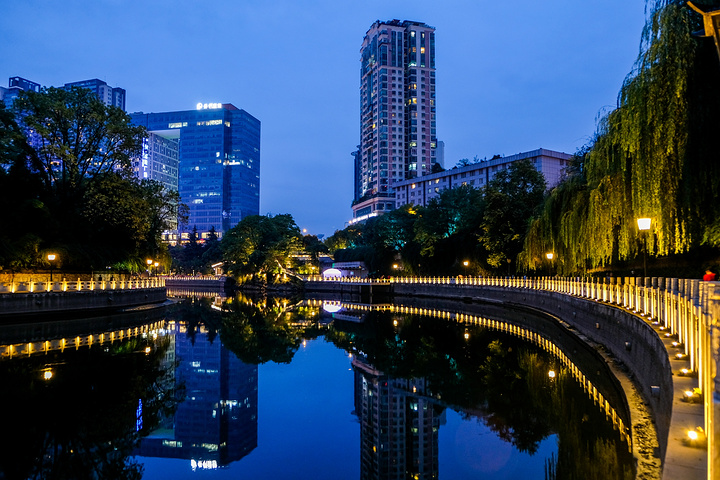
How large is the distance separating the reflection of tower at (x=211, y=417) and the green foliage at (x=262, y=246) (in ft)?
168

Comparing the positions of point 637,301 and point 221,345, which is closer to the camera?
point 637,301

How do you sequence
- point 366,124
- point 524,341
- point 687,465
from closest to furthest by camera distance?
point 687,465 → point 524,341 → point 366,124

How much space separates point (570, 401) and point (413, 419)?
11.5ft

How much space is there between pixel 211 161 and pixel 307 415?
164168 mm

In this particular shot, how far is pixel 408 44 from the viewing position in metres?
138

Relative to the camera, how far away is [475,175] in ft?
317

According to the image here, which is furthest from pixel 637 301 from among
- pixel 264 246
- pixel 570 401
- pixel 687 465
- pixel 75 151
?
pixel 264 246

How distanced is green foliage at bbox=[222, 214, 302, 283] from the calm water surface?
4912cm

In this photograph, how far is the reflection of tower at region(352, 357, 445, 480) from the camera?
29.5 feet

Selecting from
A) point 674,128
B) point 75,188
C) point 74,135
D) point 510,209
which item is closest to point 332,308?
point 510,209

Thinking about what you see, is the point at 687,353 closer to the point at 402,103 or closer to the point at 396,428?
the point at 396,428

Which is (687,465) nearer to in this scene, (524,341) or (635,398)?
(635,398)

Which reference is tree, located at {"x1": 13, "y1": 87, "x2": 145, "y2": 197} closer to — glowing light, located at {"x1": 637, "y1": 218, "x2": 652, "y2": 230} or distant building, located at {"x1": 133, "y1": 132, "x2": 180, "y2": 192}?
glowing light, located at {"x1": 637, "y1": 218, "x2": 652, "y2": 230}

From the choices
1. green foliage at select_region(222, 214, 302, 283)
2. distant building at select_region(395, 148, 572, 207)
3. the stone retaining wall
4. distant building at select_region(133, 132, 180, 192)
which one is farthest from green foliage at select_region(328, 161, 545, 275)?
distant building at select_region(133, 132, 180, 192)
